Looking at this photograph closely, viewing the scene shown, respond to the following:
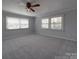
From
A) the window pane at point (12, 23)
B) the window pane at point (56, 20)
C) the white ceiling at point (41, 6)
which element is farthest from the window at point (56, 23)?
the window pane at point (12, 23)

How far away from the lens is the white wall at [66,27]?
85 centimetres

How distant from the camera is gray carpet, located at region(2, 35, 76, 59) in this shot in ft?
2.98

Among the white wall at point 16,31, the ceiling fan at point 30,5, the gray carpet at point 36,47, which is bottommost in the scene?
the gray carpet at point 36,47

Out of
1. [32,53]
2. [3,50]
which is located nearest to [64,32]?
[32,53]

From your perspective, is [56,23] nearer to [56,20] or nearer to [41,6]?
[56,20]

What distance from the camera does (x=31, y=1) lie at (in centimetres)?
90

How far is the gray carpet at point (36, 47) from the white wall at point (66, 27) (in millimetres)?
70

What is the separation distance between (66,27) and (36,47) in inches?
19.6

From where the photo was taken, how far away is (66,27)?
879 mm

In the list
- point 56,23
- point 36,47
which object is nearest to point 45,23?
point 56,23

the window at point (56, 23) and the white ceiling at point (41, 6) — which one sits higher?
the white ceiling at point (41, 6)

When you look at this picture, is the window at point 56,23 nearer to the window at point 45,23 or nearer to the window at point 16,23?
the window at point 45,23

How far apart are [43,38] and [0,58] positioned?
0.76m

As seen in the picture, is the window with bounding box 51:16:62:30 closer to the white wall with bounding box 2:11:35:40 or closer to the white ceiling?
the white ceiling
